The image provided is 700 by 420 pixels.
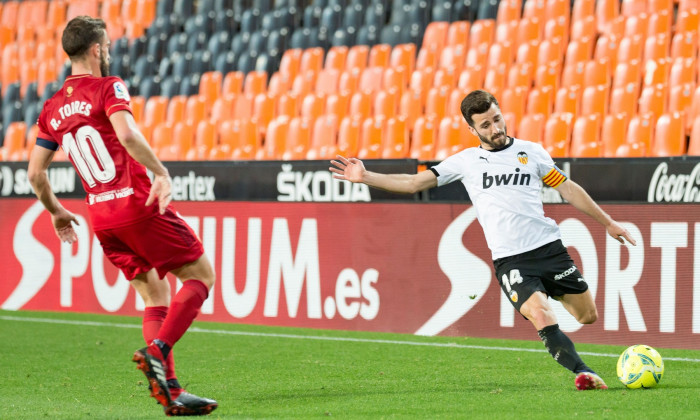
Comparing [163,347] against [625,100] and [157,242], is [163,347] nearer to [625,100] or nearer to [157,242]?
[157,242]

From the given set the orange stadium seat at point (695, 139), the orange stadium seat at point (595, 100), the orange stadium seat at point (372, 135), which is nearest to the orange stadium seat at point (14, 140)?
the orange stadium seat at point (372, 135)

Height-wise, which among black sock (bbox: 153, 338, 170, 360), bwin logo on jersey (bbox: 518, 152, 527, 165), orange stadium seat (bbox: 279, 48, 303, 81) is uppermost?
orange stadium seat (bbox: 279, 48, 303, 81)

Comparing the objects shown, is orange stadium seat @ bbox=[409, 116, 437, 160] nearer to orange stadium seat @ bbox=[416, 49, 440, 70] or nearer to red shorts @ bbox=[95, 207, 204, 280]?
orange stadium seat @ bbox=[416, 49, 440, 70]

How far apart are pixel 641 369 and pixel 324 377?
2.01 metres

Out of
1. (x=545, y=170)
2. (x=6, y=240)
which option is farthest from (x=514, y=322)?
(x=6, y=240)

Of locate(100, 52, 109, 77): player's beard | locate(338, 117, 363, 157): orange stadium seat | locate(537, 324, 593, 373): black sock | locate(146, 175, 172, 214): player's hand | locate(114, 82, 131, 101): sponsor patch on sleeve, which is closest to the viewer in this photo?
locate(146, 175, 172, 214): player's hand

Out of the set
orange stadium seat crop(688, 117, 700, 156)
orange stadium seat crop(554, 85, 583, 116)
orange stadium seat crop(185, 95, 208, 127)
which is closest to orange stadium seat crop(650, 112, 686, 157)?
orange stadium seat crop(688, 117, 700, 156)

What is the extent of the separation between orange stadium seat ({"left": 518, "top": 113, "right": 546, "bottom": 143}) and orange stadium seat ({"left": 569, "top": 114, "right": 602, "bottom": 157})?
16.3 inches

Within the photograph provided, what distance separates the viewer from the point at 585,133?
408 inches

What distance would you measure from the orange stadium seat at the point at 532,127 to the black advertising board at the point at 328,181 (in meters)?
2.09

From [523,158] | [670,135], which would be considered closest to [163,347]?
[523,158]

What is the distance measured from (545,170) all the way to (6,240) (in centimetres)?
719

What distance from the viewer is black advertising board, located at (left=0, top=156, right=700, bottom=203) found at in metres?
7.80

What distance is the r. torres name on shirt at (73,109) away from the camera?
496 centimetres
